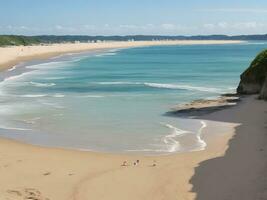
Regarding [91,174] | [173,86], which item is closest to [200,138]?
[91,174]

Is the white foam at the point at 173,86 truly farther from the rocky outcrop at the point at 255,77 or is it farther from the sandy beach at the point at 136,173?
the sandy beach at the point at 136,173

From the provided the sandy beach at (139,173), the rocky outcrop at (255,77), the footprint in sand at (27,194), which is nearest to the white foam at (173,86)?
the rocky outcrop at (255,77)

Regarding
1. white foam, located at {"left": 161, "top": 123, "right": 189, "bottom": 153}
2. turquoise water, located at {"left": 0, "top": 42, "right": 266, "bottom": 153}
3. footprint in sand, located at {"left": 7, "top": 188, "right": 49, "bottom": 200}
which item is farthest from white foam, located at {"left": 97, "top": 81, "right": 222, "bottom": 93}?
footprint in sand, located at {"left": 7, "top": 188, "right": 49, "bottom": 200}

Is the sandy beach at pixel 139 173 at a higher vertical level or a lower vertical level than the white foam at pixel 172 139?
higher

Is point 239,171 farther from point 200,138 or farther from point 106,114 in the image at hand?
point 106,114

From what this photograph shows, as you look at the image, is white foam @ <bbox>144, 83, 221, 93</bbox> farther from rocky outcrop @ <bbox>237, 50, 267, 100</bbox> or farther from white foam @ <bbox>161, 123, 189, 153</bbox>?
white foam @ <bbox>161, 123, 189, 153</bbox>

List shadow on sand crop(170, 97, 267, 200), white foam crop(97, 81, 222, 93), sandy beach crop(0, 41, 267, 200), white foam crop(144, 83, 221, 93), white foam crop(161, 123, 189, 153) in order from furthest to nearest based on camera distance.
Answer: white foam crop(97, 81, 222, 93) → white foam crop(144, 83, 221, 93) → white foam crop(161, 123, 189, 153) → sandy beach crop(0, 41, 267, 200) → shadow on sand crop(170, 97, 267, 200)

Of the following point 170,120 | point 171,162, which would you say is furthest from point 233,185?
point 170,120

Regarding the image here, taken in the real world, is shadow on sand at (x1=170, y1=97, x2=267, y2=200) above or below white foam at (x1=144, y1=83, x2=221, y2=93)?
above

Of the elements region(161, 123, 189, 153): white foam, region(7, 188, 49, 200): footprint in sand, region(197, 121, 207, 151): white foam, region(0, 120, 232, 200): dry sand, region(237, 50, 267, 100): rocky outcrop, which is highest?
region(237, 50, 267, 100): rocky outcrop
